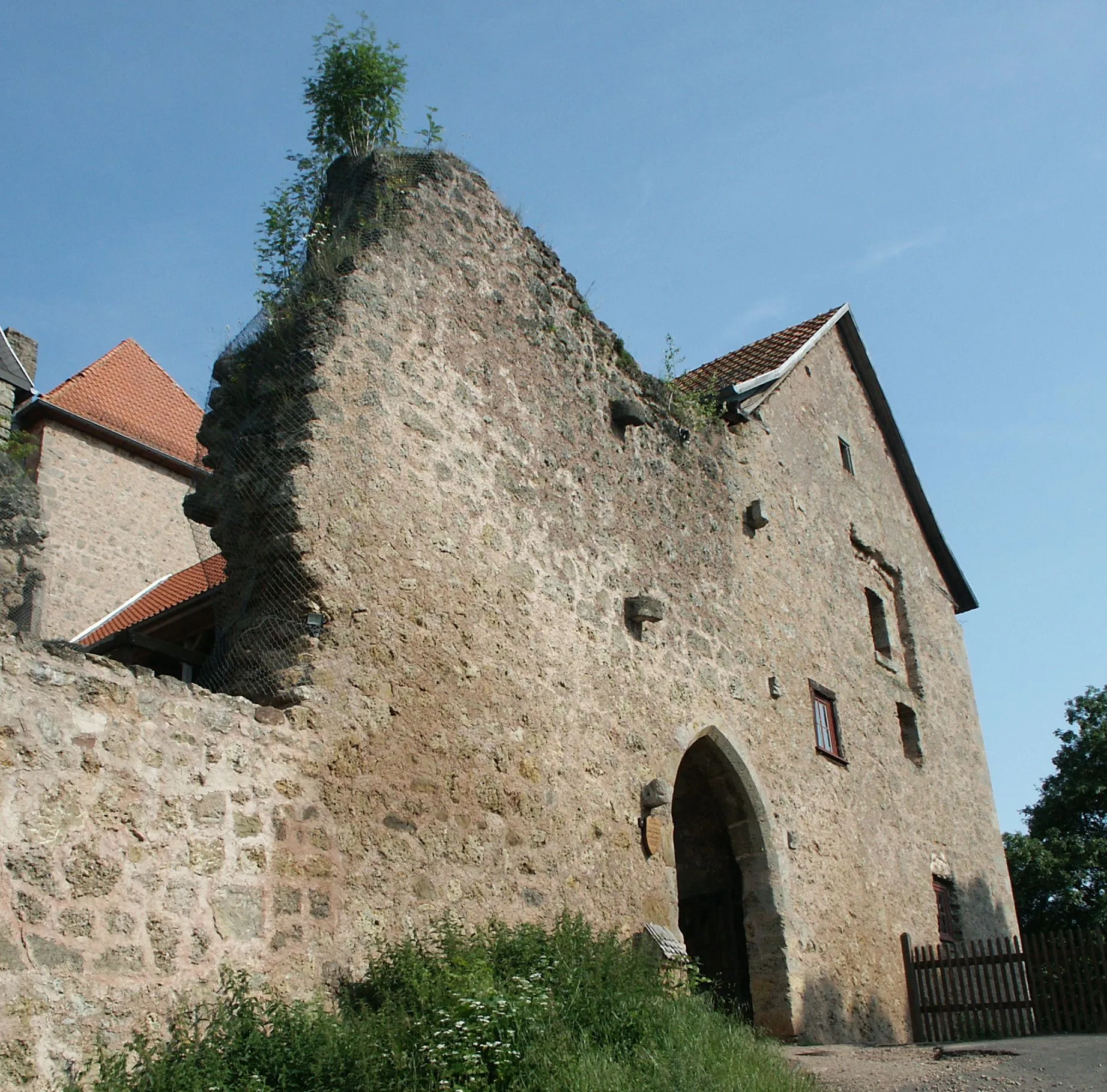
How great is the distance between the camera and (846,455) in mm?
14930

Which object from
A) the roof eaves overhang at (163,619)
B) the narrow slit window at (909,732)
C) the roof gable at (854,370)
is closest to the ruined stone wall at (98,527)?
the roof eaves overhang at (163,619)

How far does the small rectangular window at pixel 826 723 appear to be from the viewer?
37.9 ft

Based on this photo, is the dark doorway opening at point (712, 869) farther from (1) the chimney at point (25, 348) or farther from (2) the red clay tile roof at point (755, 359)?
(1) the chimney at point (25, 348)

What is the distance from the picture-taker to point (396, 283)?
7801 millimetres

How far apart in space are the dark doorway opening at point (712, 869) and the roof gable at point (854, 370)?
159 inches

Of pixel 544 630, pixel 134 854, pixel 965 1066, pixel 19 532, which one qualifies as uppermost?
pixel 19 532

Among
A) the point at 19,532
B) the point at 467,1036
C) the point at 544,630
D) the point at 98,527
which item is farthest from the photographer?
the point at 98,527

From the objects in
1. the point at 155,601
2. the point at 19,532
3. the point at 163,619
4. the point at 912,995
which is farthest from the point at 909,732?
the point at 19,532

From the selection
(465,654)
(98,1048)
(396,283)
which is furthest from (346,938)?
(396,283)

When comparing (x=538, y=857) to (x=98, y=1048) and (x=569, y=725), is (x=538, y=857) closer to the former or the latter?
(x=569, y=725)

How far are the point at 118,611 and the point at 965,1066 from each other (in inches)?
473

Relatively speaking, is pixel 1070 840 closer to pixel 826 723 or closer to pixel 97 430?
pixel 826 723

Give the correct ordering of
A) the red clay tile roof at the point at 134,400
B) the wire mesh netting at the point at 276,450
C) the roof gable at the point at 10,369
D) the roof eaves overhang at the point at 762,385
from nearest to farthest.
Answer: the wire mesh netting at the point at 276,450 → the roof gable at the point at 10,369 → the roof eaves overhang at the point at 762,385 → the red clay tile roof at the point at 134,400

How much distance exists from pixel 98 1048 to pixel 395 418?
13.1 ft
